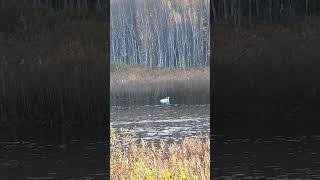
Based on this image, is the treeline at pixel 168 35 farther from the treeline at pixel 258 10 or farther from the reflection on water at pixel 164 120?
the reflection on water at pixel 164 120

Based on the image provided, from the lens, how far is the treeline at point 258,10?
5629mm

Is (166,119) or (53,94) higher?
(53,94)

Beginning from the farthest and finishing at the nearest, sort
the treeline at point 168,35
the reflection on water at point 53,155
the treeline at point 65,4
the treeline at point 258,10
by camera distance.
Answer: the treeline at point 258,10 → the treeline at point 168,35 → the treeline at point 65,4 → the reflection on water at point 53,155

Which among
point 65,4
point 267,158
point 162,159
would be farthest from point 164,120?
point 65,4

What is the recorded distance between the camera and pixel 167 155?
17.9ft

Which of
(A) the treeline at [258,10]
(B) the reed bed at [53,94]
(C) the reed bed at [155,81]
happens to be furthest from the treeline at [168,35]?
(B) the reed bed at [53,94]

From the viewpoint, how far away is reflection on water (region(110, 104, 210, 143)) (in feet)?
17.6

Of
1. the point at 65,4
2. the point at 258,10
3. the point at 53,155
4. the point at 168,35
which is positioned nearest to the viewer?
the point at 53,155

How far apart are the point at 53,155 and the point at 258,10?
6.22 feet

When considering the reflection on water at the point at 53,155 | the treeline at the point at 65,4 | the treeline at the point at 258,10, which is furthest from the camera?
the treeline at the point at 258,10

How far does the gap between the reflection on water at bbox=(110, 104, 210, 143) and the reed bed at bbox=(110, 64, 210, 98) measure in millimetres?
111

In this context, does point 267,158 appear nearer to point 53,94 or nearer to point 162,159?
point 162,159

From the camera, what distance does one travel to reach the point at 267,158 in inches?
213

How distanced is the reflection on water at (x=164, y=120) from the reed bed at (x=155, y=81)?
0.11m
